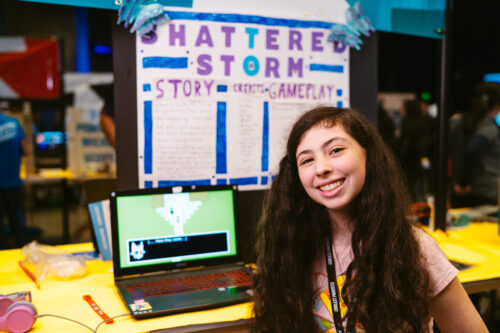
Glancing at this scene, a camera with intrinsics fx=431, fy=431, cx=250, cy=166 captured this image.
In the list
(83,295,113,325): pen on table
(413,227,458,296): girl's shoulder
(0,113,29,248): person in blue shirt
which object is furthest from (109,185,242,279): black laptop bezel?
(0,113,29,248): person in blue shirt

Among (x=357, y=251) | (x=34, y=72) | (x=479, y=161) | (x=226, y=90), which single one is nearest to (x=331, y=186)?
(x=357, y=251)

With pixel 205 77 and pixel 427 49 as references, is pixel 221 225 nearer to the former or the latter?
pixel 205 77

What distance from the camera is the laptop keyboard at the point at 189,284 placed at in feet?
4.93

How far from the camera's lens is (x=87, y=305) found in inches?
56.7

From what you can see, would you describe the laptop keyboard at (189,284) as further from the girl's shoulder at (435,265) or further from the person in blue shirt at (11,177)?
the person in blue shirt at (11,177)

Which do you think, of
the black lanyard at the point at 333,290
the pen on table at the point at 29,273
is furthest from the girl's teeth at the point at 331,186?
the pen on table at the point at 29,273

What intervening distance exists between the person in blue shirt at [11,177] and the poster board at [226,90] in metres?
2.64

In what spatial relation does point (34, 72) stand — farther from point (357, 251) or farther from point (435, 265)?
point (435, 265)

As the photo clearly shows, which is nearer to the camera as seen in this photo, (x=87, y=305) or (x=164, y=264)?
(x=87, y=305)

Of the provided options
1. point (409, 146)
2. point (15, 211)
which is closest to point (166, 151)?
point (15, 211)

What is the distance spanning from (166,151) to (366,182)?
3.11ft

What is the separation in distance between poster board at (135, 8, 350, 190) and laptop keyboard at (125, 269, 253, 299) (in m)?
0.44

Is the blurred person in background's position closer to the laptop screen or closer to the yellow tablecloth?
the yellow tablecloth

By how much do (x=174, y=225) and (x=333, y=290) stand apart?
71cm
